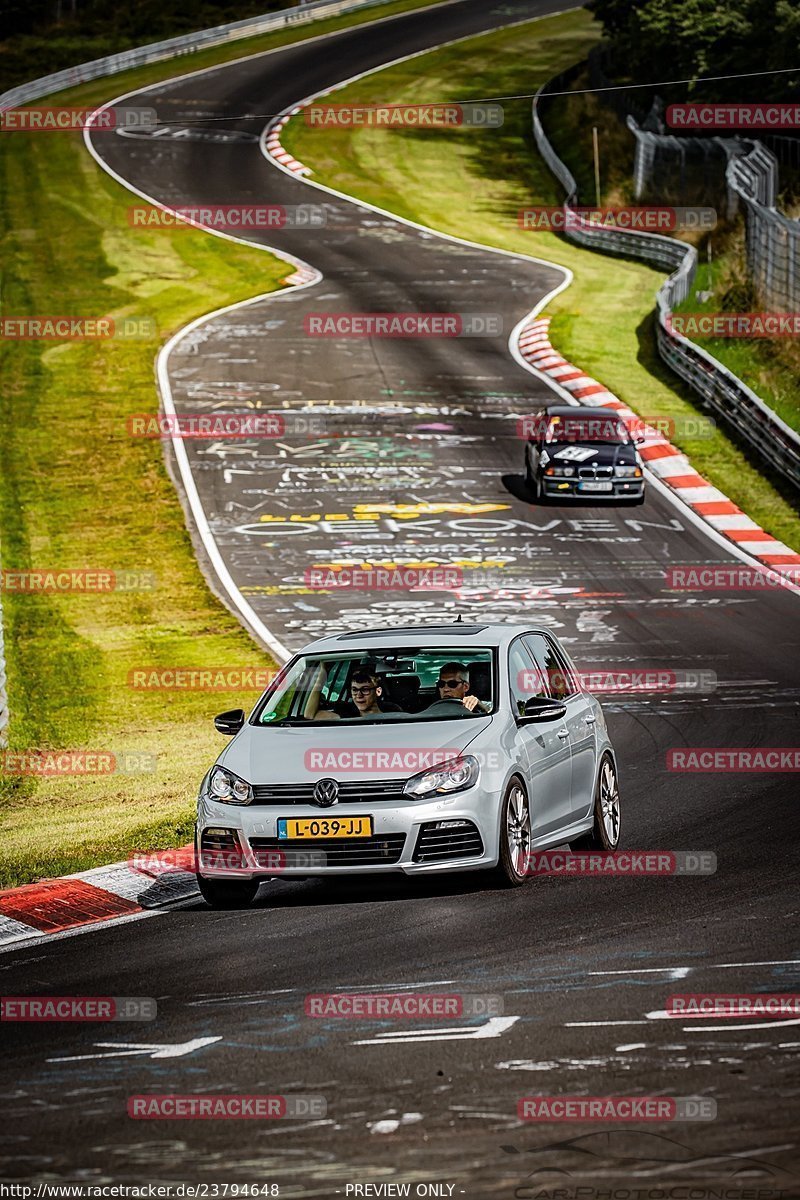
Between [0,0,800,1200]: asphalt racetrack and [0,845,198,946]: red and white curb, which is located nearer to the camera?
[0,0,800,1200]: asphalt racetrack

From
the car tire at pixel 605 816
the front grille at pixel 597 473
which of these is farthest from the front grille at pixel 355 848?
the front grille at pixel 597 473

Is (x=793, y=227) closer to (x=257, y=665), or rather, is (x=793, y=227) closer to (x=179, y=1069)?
(x=257, y=665)

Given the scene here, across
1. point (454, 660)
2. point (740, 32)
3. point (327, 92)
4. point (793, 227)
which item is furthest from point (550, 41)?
point (454, 660)

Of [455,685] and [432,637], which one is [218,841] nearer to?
[455,685]

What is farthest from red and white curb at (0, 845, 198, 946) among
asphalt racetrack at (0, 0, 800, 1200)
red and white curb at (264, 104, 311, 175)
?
red and white curb at (264, 104, 311, 175)

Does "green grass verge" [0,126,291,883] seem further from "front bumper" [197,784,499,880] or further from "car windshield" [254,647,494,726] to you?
"front bumper" [197,784,499,880]

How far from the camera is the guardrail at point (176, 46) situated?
71938 millimetres

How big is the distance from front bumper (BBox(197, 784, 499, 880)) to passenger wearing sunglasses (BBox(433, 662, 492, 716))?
1005 mm

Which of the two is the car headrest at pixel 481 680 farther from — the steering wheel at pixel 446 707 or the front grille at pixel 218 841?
the front grille at pixel 218 841

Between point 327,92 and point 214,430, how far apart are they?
4104 cm

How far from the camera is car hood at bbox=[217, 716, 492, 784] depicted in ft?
34.5

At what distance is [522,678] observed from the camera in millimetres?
11805

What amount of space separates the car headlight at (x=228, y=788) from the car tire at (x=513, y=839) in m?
1.47

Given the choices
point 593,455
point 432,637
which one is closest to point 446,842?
point 432,637
